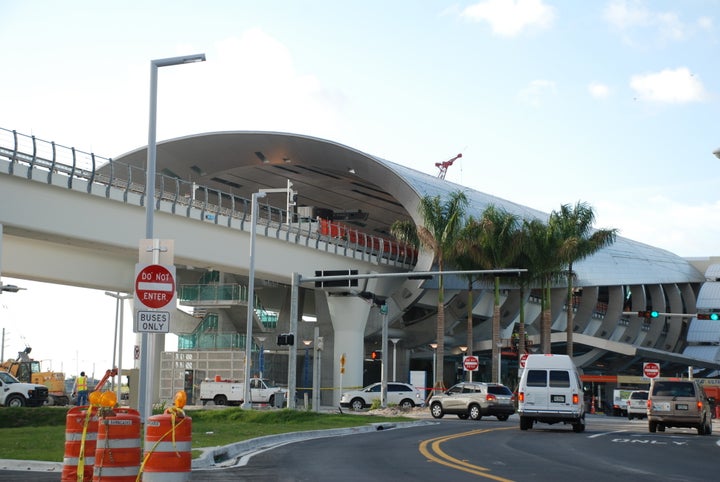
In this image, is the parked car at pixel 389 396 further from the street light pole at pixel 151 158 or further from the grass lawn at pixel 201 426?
the street light pole at pixel 151 158

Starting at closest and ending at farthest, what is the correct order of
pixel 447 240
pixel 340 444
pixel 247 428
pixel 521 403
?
1. pixel 340 444
2. pixel 247 428
3. pixel 521 403
4. pixel 447 240

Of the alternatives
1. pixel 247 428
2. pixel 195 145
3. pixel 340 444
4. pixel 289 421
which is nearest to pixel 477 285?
pixel 195 145

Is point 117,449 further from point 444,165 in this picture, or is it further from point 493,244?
point 444,165

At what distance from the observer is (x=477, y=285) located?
74875mm

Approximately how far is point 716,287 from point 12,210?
282 ft

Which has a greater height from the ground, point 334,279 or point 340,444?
point 334,279

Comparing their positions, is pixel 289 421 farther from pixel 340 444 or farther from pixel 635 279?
pixel 635 279

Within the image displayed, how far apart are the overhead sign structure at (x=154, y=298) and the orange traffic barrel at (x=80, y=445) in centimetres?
227

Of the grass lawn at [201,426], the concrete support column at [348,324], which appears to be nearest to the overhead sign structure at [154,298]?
the grass lawn at [201,426]

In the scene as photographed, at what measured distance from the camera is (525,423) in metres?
34.5

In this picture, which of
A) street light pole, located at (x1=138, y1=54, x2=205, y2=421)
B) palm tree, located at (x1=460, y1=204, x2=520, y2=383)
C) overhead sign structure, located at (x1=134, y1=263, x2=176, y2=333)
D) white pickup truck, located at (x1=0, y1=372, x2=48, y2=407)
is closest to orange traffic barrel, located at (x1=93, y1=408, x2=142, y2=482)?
overhead sign structure, located at (x1=134, y1=263, x2=176, y2=333)

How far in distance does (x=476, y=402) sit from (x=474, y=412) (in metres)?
→ 0.57

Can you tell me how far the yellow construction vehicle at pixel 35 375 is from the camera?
56.5 meters

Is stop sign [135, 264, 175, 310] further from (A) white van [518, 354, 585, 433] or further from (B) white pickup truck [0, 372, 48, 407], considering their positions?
(B) white pickup truck [0, 372, 48, 407]
